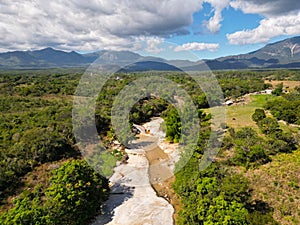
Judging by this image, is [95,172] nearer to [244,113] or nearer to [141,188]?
[141,188]

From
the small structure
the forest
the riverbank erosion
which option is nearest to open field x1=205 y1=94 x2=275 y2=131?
the forest

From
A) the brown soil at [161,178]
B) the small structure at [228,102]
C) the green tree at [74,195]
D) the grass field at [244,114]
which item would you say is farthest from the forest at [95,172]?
the small structure at [228,102]

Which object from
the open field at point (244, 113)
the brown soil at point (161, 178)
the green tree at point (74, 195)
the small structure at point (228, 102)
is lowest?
the brown soil at point (161, 178)

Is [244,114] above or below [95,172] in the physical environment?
below

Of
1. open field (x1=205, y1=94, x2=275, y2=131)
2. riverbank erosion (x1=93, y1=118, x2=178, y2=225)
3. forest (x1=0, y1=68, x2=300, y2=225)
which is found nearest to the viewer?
forest (x1=0, y1=68, x2=300, y2=225)

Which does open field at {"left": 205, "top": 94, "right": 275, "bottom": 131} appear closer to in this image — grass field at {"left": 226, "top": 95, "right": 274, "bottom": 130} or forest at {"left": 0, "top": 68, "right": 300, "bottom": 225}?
grass field at {"left": 226, "top": 95, "right": 274, "bottom": 130}

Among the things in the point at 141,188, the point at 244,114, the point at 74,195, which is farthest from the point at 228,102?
the point at 74,195

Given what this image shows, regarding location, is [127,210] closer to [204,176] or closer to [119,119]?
[204,176]

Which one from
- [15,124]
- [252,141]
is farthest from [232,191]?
[15,124]

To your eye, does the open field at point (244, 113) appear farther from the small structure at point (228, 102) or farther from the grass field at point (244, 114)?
the small structure at point (228, 102)
